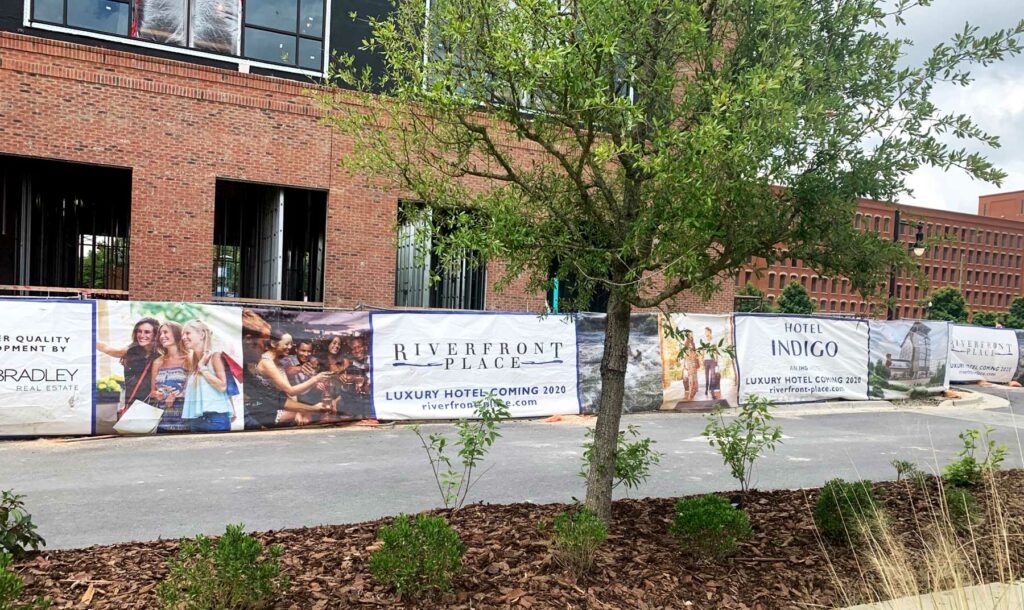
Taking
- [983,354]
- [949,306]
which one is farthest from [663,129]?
[949,306]

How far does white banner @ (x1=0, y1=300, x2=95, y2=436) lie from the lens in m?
10.3

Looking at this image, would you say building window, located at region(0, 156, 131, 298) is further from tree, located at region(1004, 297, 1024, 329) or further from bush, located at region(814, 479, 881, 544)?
tree, located at region(1004, 297, 1024, 329)

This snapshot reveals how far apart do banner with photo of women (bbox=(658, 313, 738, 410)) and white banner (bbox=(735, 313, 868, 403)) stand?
32 centimetres

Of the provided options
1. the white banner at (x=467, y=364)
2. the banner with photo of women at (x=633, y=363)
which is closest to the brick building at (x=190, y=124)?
the white banner at (x=467, y=364)

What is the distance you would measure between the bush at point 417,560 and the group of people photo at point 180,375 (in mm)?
8430

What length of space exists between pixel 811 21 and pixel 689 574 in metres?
3.26

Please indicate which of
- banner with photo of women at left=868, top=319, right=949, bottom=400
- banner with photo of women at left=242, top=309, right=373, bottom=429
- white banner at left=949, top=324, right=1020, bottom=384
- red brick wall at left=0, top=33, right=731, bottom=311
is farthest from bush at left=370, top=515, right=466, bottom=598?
white banner at left=949, top=324, right=1020, bottom=384

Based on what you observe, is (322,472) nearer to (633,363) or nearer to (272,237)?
(633,363)

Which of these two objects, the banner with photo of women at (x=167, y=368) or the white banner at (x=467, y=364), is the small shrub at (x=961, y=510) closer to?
the white banner at (x=467, y=364)

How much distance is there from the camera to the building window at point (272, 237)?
67.6 feet

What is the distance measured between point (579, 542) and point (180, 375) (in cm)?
895

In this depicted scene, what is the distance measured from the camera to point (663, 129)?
389 cm

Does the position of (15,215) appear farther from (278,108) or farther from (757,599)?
(757,599)

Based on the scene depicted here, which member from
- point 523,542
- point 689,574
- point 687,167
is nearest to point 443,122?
point 687,167
